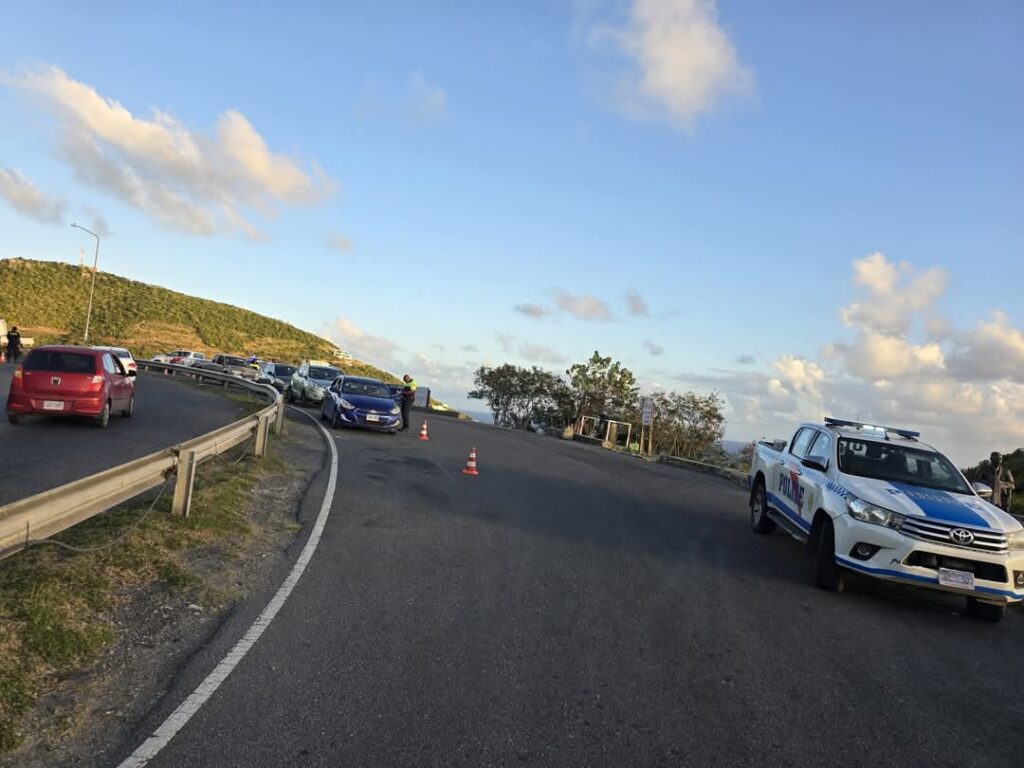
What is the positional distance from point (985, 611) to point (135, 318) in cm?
8891

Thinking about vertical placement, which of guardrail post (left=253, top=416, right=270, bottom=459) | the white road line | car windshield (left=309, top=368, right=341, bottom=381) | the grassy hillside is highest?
the grassy hillside

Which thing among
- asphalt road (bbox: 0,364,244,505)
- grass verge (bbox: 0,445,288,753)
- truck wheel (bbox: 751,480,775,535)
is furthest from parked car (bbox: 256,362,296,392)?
truck wheel (bbox: 751,480,775,535)

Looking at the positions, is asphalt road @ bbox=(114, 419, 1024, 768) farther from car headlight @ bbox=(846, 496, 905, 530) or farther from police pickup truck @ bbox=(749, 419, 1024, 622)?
car headlight @ bbox=(846, 496, 905, 530)

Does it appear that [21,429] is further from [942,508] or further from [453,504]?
[942,508]

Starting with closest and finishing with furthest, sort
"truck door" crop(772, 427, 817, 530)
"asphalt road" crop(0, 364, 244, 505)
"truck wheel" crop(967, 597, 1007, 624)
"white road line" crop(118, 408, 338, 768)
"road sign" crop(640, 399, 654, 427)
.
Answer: "white road line" crop(118, 408, 338, 768)
"truck wheel" crop(967, 597, 1007, 624)
"truck door" crop(772, 427, 817, 530)
"asphalt road" crop(0, 364, 244, 505)
"road sign" crop(640, 399, 654, 427)

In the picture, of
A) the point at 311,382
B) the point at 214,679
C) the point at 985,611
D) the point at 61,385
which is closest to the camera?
the point at 214,679

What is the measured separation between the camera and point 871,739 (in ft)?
15.4

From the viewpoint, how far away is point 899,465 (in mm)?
9625

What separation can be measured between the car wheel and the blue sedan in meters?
6.48

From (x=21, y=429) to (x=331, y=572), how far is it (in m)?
10.8

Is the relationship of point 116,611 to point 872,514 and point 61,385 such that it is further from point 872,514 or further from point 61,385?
point 61,385

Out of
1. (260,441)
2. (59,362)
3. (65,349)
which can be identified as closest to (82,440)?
(59,362)

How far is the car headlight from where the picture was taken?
26.0 ft

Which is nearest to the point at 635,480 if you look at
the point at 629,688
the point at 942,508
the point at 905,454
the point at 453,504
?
the point at 453,504
